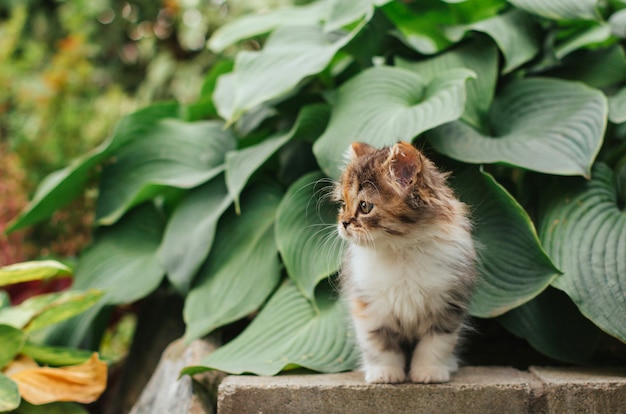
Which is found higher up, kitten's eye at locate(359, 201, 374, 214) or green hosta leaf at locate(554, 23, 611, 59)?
kitten's eye at locate(359, 201, 374, 214)

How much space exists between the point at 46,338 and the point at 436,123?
7.21ft

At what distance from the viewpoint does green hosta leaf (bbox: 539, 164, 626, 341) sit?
2.40 metres

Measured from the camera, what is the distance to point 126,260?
3.52 meters

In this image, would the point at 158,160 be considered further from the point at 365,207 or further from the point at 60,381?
the point at 365,207

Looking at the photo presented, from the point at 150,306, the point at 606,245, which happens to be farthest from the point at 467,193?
the point at 150,306

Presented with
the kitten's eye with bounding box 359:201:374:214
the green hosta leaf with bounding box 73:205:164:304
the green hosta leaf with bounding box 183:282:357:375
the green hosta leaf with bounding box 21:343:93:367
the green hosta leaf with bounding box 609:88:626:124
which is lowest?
the green hosta leaf with bounding box 73:205:164:304

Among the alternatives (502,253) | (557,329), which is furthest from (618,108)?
(557,329)

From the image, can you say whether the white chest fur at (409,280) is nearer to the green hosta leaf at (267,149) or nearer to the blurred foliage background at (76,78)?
the green hosta leaf at (267,149)

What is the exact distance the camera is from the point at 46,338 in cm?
345

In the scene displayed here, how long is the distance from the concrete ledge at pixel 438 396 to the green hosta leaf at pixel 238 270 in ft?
2.26

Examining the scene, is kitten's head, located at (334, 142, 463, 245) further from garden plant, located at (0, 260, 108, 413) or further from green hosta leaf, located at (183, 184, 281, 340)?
garden plant, located at (0, 260, 108, 413)

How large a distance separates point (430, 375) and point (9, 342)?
5.37ft

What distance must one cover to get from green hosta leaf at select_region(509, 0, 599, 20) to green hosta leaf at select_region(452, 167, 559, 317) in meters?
0.91

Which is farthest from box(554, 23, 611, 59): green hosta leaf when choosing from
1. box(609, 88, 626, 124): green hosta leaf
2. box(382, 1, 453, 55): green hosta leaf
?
box(382, 1, 453, 55): green hosta leaf
